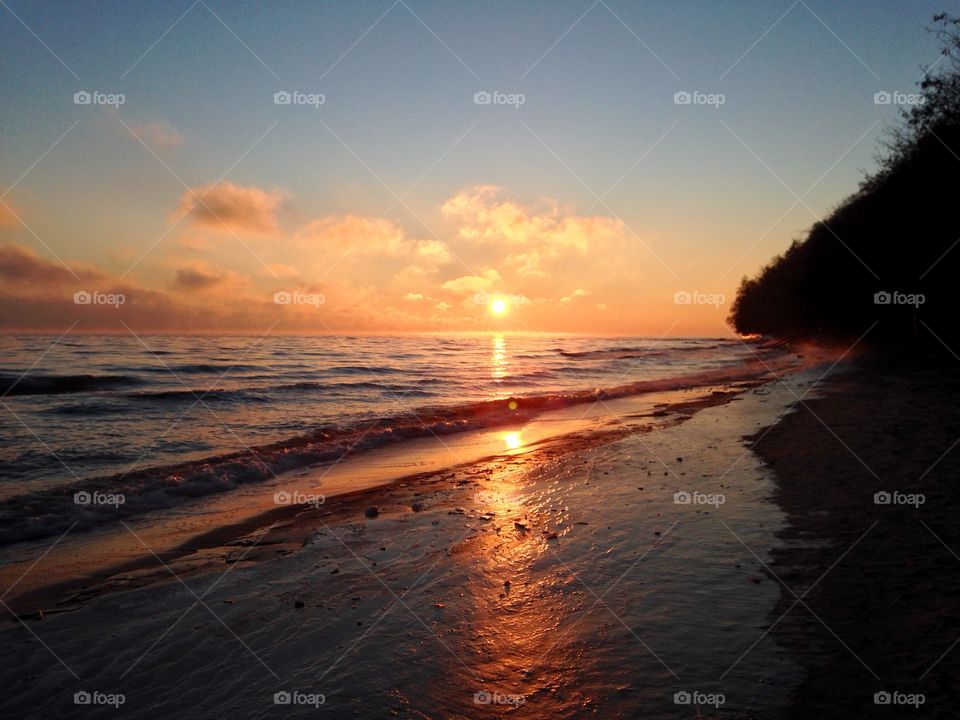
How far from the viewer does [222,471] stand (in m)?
12.4

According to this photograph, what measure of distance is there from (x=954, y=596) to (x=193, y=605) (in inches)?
274

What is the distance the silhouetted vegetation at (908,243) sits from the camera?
22938 mm

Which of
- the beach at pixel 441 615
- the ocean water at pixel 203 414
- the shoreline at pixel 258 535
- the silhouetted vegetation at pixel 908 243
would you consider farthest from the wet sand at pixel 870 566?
the silhouetted vegetation at pixel 908 243

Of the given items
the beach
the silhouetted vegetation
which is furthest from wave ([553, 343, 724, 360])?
the beach

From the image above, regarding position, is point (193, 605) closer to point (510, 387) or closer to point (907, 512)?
point (907, 512)

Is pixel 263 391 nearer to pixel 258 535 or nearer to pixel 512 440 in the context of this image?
pixel 512 440

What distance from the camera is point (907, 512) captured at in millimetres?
7062

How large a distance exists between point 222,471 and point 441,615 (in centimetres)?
888

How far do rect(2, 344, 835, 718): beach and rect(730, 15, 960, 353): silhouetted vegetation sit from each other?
2173 cm

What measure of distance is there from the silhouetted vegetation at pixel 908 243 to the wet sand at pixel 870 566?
16.2m

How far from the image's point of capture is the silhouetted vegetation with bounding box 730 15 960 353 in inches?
903

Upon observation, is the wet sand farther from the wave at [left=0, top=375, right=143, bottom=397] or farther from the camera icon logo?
the wave at [left=0, top=375, right=143, bottom=397]

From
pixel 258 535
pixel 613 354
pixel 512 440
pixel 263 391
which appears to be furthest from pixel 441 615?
pixel 613 354

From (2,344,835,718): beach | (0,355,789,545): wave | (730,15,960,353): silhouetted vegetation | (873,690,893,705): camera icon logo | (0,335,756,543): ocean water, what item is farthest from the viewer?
(730,15,960,353): silhouetted vegetation
